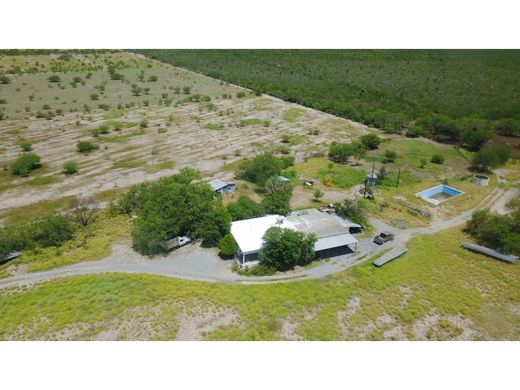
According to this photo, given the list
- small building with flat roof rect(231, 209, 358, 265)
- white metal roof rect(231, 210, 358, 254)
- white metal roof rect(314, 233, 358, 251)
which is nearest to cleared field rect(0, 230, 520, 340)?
white metal roof rect(314, 233, 358, 251)

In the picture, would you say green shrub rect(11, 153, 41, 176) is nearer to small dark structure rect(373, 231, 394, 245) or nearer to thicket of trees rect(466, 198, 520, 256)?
small dark structure rect(373, 231, 394, 245)

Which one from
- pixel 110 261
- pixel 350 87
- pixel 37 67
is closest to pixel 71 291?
pixel 110 261

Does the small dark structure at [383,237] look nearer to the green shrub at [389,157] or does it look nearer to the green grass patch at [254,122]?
the green shrub at [389,157]

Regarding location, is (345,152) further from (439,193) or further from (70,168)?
(70,168)

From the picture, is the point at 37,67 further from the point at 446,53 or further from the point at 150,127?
the point at 446,53

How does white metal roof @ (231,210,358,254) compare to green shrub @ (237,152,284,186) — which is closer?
white metal roof @ (231,210,358,254)

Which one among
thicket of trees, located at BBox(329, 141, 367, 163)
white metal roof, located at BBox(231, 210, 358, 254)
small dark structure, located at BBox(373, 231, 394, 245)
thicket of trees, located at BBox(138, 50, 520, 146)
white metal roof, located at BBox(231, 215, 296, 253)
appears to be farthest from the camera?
thicket of trees, located at BBox(138, 50, 520, 146)
